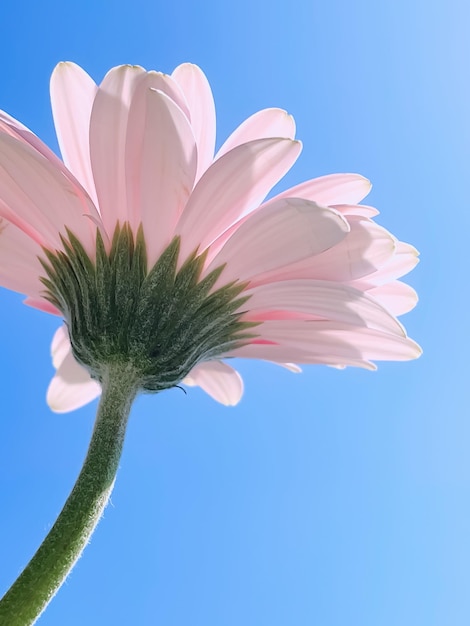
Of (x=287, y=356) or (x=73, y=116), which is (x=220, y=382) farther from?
(x=73, y=116)

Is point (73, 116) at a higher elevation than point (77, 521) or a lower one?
higher

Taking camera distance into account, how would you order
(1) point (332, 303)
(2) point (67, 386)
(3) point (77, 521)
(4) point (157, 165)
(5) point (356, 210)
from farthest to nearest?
1. (2) point (67, 386)
2. (5) point (356, 210)
3. (1) point (332, 303)
4. (4) point (157, 165)
5. (3) point (77, 521)

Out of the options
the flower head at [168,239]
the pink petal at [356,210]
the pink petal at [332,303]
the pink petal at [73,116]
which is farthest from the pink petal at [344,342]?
the pink petal at [73,116]

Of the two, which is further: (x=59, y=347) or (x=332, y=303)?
(x=59, y=347)

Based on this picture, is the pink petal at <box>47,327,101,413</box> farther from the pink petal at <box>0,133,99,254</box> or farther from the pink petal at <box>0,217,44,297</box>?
the pink petal at <box>0,133,99,254</box>

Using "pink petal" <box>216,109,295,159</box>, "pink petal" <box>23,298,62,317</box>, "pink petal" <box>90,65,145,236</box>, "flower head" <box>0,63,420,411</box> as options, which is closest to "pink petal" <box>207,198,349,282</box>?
"flower head" <box>0,63,420,411</box>

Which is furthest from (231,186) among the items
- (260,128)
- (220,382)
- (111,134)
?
(220,382)

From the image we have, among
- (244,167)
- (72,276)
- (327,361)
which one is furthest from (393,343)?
(72,276)
